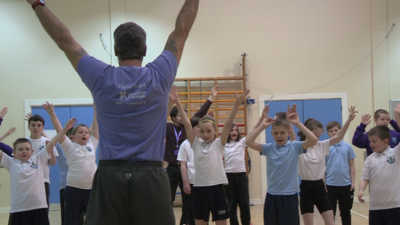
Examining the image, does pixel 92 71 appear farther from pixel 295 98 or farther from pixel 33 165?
pixel 295 98

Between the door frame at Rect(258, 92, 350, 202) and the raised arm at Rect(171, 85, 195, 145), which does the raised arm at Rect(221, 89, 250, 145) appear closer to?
the raised arm at Rect(171, 85, 195, 145)

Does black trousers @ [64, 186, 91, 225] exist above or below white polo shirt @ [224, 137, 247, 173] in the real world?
below

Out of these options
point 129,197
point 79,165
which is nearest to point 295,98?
point 79,165

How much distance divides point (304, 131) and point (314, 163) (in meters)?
0.73

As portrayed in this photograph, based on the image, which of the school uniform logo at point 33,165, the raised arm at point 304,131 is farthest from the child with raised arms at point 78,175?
the raised arm at point 304,131

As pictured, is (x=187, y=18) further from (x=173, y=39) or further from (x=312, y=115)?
(x=312, y=115)

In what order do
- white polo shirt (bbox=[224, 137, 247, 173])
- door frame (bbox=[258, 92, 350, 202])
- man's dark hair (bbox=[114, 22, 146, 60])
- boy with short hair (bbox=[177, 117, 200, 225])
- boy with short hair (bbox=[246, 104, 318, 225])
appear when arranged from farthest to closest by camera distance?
door frame (bbox=[258, 92, 350, 202])
white polo shirt (bbox=[224, 137, 247, 173])
boy with short hair (bbox=[177, 117, 200, 225])
boy with short hair (bbox=[246, 104, 318, 225])
man's dark hair (bbox=[114, 22, 146, 60])

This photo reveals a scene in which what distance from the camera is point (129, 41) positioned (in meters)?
1.50

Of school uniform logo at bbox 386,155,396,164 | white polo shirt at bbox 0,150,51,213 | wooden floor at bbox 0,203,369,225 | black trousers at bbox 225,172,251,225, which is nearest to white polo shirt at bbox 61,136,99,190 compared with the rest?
white polo shirt at bbox 0,150,51,213

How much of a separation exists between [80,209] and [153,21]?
5139 mm

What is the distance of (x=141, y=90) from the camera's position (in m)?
1.40

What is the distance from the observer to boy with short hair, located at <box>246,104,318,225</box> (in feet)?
10.7

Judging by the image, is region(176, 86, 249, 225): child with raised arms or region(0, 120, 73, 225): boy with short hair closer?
region(0, 120, 73, 225): boy with short hair

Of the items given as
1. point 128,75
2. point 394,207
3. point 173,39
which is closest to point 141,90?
point 128,75
